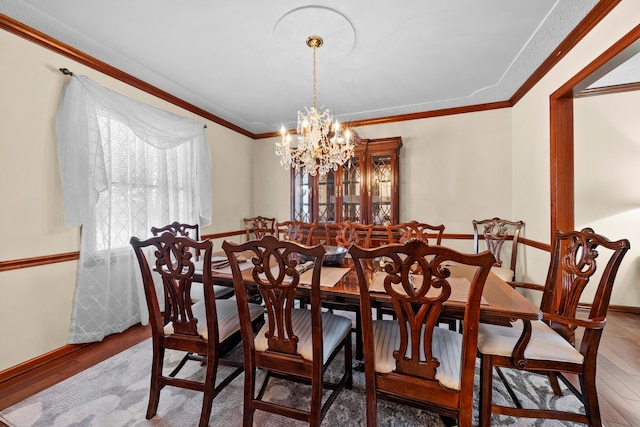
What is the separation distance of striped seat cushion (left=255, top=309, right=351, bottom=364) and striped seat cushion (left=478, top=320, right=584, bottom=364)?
2.30 feet

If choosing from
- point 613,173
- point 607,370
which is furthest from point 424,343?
point 613,173

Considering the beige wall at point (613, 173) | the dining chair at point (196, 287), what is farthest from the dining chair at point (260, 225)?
the beige wall at point (613, 173)

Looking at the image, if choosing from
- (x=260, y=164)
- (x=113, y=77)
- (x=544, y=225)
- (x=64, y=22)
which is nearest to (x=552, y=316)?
(x=544, y=225)

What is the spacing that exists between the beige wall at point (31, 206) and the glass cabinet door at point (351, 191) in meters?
2.85

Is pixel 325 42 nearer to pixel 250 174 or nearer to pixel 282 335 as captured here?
pixel 282 335

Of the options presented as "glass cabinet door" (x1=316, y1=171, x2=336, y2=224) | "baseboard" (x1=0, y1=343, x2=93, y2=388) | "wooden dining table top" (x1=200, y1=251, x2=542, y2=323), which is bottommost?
"baseboard" (x1=0, y1=343, x2=93, y2=388)

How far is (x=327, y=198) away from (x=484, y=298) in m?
2.79

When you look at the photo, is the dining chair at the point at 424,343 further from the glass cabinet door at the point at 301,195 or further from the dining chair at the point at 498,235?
the glass cabinet door at the point at 301,195

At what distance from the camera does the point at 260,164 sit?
4.54 m

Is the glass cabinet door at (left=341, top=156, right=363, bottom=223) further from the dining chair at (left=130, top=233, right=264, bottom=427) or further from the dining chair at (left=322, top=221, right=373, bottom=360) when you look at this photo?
the dining chair at (left=130, top=233, right=264, bottom=427)

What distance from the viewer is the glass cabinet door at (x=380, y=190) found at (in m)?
3.62

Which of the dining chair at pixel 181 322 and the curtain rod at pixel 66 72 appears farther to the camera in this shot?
the curtain rod at pixel 66 72

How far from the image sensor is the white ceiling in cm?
179

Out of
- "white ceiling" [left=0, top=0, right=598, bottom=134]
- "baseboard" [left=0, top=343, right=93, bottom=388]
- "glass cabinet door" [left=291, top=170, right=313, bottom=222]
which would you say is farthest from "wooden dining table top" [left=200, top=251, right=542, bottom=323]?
"glass cabinet door" [left=291, top=170, right=313, bottom=222]
